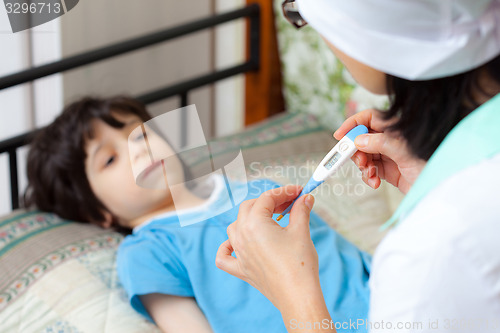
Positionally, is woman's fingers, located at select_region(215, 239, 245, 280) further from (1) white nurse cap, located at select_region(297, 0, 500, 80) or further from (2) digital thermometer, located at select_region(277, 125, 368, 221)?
(1) white nurse cap, located at select_region(297, 0, 500, 80)

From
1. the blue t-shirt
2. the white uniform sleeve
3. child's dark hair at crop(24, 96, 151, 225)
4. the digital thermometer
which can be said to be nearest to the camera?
the white uniform sleeve

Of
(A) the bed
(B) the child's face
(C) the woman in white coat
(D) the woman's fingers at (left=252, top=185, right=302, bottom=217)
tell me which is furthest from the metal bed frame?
(C) the woman in white coat

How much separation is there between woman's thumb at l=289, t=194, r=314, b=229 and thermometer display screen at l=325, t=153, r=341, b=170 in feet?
0.14

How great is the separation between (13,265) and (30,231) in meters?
0.11

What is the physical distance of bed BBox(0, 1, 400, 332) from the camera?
1.08 metres

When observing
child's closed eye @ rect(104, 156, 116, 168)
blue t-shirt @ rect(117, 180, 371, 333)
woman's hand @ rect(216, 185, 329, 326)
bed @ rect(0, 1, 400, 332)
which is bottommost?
bed @ rect(0, 1, 400, 332)

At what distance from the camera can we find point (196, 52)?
1939mm

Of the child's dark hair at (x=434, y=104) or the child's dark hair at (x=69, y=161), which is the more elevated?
the child's dark hair at (x=434, y=104)

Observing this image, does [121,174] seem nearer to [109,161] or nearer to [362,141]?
[109,161]

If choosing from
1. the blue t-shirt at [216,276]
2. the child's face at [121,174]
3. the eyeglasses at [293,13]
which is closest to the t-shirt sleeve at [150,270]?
the blue t-shirt at [216,276]

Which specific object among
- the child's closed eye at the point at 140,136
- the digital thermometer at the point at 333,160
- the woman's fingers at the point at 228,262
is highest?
the digital thermometer at the point at 333,160

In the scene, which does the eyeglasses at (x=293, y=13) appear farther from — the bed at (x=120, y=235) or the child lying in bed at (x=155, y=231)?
the bed at (x=120, y=235)

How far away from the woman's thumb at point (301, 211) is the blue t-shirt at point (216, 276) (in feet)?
0.69

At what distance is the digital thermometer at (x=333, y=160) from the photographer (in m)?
0.76
